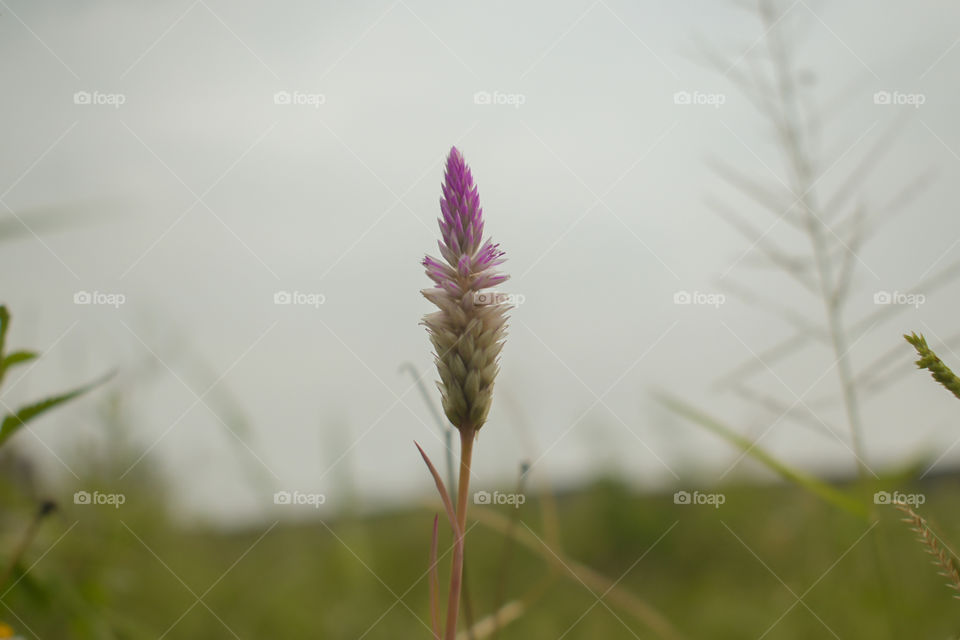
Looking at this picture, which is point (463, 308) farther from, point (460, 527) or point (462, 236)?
point (460, 527)

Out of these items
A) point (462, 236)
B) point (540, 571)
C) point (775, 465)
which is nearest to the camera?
point (462, 236)

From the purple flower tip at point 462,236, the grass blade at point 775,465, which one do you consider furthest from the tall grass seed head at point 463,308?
the grass blade at point 775,465

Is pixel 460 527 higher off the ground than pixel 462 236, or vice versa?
pixel 462 236

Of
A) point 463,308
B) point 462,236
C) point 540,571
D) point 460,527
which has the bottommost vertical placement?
point 540,571

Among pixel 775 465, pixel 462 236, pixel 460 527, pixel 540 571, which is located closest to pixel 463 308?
pixel 462 236

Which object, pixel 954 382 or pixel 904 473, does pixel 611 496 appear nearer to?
pixel 904 473

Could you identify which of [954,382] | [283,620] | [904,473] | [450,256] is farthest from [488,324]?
[283,620]

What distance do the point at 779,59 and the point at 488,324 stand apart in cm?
149

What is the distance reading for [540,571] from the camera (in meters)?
3.33

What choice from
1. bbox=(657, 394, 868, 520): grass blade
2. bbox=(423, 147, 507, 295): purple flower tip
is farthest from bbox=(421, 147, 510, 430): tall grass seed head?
bbox=(657, 394, 868, 520): grass blade

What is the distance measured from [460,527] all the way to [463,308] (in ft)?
0.87

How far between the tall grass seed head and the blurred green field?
934mm

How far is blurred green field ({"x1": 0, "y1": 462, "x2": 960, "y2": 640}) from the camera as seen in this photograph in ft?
7.60

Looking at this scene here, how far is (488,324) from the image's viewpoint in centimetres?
85
